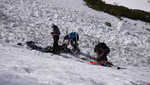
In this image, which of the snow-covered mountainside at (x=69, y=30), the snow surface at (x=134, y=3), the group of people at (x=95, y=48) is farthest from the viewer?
the snow surface at (x=134, y=3)

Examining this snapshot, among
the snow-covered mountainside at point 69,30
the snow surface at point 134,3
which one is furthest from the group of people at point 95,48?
the snow surface at point 134,3

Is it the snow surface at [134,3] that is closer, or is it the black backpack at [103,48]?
the black backpack at [103,48]

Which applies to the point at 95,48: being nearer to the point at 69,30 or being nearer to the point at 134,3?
the point at 69,30

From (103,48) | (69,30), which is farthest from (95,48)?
(69,30)

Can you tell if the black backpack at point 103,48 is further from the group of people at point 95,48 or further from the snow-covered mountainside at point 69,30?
the snow-covered mountainside at point 69,30

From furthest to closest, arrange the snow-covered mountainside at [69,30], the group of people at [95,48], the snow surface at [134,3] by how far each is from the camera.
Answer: the snow surface at [134,3], the snow-covered mountainside at [69,30], the group of people at [95,48]

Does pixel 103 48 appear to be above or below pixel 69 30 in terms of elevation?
below

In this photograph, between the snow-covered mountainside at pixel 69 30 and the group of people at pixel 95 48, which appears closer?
the group of people at pixel 95 48

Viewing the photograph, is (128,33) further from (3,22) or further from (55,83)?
(55,83)

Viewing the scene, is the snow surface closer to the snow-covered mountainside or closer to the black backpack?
the snow-covered mountainside

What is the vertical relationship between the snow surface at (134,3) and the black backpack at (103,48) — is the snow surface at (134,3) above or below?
above

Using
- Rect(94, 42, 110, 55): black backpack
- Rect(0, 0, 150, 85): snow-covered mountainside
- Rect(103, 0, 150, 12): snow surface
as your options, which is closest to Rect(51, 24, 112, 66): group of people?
Rect(94, 42, 110, 55): black backpack

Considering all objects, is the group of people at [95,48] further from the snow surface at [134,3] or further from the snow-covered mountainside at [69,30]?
the snow surface at [134,3]

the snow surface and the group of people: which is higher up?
the snow surface
